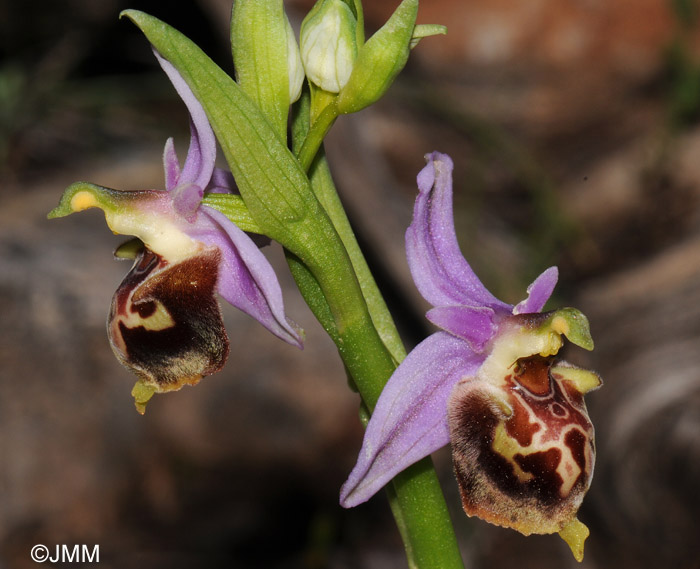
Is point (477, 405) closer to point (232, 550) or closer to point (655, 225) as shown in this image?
point (232, 550)

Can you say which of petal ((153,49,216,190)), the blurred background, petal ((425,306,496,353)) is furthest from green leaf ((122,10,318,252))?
the blurred background

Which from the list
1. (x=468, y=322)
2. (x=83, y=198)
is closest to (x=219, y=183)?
(x=83, y=198)

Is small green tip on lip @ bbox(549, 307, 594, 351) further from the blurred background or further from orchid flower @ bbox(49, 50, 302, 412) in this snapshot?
the blurred background

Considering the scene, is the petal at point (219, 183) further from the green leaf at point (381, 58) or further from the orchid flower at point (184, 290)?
the green leaf at point (381, 58)

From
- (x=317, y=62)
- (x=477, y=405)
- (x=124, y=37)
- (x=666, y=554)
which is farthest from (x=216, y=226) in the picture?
(x=124, y=37)

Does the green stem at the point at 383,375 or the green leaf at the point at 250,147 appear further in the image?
the green stem at the point at 383,375

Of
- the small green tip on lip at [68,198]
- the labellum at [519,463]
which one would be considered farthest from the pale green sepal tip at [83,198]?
the labellum at [519,463]

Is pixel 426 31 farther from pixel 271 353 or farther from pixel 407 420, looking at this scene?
pixel 271 353
